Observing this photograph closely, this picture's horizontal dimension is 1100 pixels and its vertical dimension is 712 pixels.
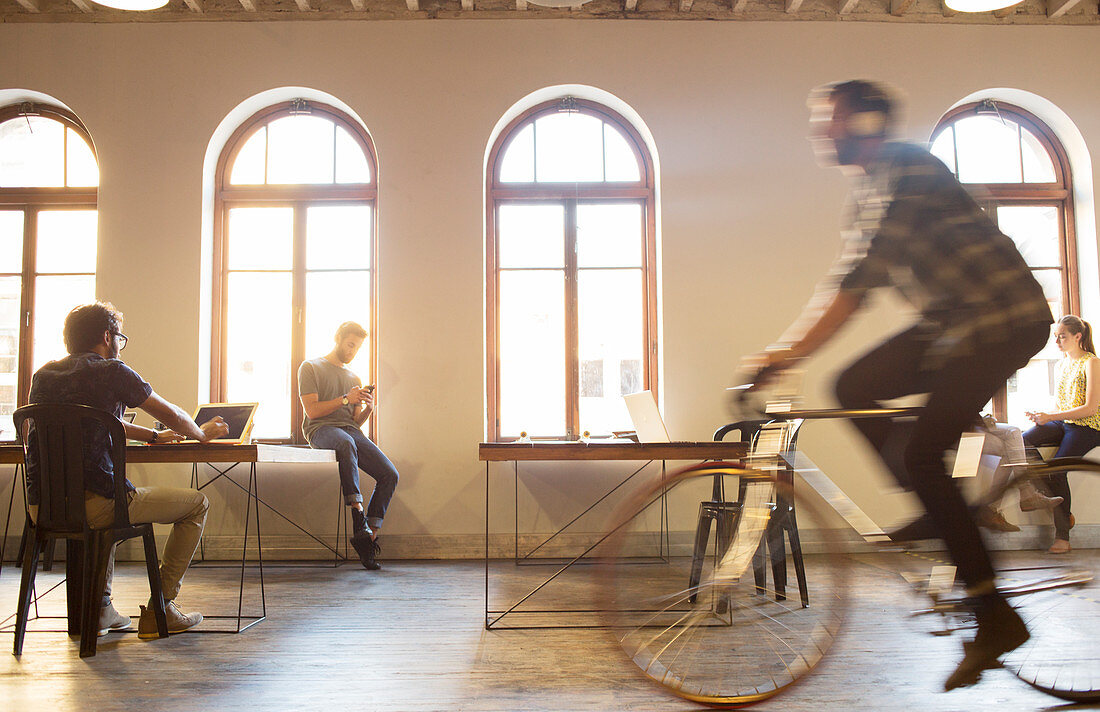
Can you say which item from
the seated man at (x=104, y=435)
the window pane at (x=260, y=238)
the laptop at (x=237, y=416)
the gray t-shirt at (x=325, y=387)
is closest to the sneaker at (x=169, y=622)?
the seated man at (x=104, y=435)

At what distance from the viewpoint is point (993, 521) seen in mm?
1861

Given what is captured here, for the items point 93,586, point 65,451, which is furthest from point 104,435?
point 93,586

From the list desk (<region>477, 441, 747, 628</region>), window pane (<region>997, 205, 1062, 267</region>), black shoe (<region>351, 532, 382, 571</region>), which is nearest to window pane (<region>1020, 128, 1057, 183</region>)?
window pane (<region>997, 205, 1062, 267</region>)

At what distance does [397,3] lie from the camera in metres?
5.14

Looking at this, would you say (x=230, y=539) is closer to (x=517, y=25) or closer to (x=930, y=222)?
(x=517, y=25)

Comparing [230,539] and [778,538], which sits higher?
[778,538]

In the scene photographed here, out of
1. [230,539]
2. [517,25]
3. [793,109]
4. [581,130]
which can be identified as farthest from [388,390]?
[793,109]

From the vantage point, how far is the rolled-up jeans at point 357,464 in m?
Answer: 4.39

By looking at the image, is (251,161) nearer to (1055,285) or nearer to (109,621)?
(109,621)

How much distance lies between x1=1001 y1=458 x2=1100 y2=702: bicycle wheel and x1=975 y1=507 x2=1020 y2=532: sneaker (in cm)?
10

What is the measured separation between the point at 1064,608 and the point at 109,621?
9.89ft

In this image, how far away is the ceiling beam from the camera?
5.05m

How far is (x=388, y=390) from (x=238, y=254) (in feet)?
4.70

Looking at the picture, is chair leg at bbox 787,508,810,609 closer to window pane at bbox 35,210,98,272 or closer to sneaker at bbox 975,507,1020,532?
sneaker at bbox 975,507,1020,532
